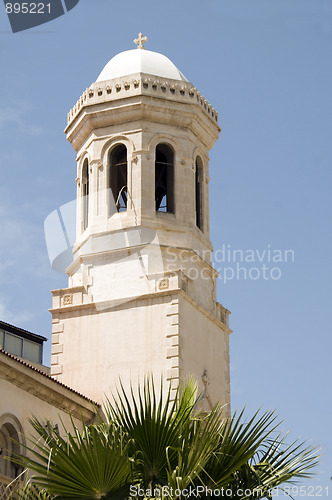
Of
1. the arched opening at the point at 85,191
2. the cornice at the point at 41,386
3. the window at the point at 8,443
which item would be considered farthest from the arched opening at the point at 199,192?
the window at the point at 8,443

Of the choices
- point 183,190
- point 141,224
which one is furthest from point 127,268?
point 183,190

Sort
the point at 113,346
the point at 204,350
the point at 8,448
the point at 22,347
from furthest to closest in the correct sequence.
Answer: the point at 22,347 < the point at 204,350 < the point at 113,346 < the point at 8,448

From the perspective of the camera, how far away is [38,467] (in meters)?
15.8

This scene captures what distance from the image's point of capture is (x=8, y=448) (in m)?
23.9

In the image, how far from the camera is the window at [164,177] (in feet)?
104

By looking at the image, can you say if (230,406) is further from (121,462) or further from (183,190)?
(121,462)

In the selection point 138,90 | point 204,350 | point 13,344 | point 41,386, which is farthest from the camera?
point 13,344

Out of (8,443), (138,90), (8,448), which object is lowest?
(8,448)

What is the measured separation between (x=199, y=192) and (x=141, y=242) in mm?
3645

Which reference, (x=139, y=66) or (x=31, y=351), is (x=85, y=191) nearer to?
(x=139, y=66)

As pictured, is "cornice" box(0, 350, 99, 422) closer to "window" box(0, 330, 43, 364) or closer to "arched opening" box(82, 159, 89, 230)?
"arched opening" box(82, 159, 89, 230)

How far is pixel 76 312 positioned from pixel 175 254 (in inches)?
140

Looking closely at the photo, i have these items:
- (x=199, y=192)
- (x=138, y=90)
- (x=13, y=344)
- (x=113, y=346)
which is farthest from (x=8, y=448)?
(x=13, y=344)

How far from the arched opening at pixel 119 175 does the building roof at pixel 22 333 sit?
11474mm
